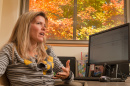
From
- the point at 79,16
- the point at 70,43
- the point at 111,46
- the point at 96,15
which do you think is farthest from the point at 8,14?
the point at 111,46

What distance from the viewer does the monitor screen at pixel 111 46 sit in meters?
1.57

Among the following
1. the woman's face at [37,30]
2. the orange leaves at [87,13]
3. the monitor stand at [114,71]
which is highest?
the orange leaves at [87,13]

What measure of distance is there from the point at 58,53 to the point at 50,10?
2.71 ft

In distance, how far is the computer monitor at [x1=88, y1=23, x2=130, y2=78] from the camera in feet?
5.11

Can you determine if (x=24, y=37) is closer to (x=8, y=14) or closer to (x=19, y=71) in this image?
(x=19, y=71)

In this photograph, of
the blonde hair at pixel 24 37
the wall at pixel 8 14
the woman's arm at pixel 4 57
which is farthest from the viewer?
the wall at pixel 8 14

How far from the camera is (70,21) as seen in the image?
108 inches

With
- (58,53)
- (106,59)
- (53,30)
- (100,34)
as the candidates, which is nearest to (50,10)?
(53,30)

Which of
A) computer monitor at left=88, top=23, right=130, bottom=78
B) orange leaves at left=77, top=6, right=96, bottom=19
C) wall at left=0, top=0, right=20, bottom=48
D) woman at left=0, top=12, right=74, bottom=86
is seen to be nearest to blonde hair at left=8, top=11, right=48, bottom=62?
woman at left=0, top=12, right=74, bottom=86

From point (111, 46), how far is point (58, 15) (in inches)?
51.7

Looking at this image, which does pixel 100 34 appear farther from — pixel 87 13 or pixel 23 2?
pixel 23 2

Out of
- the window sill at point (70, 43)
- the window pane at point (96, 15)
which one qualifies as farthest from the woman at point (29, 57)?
the window pane at point (96, 15)

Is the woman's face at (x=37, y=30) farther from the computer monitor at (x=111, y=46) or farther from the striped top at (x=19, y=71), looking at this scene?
the computer monitor at (x=111, y=46)

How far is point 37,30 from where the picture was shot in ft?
3.99
